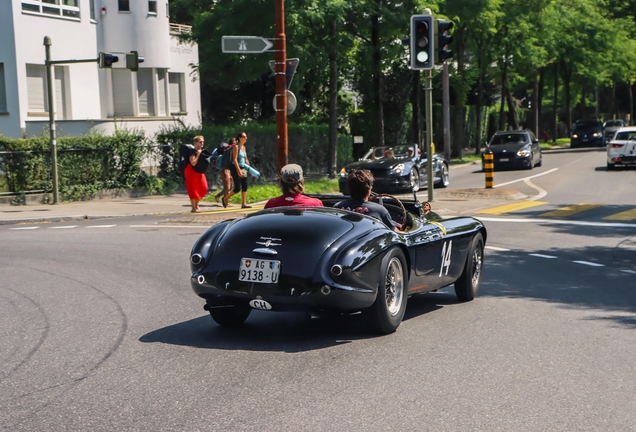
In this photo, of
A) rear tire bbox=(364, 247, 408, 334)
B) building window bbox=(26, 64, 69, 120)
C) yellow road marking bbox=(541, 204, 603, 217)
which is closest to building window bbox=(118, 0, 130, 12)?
building window bbox=(26, 64, 69, 120)

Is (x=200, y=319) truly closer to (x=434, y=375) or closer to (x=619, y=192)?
(x=434, y=375)

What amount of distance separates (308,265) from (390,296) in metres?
1.00

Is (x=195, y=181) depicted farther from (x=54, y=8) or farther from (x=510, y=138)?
(x=510, y=138)

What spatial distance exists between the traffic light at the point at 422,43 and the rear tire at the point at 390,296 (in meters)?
10.7

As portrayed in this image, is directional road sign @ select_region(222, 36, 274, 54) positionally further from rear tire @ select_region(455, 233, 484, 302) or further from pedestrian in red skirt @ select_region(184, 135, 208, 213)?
rear tire @ select_region(455, 233, 484, 302)

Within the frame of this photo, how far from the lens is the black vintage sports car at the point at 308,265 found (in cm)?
703

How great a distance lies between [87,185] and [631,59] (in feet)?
194

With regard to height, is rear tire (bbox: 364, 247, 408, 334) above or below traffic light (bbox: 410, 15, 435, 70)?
below

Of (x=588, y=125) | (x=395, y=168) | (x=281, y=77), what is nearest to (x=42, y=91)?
(x=395, y=168)

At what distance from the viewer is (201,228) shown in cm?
1709

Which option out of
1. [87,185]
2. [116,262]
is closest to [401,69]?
[87,185]

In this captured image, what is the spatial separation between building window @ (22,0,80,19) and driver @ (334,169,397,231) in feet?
81.3

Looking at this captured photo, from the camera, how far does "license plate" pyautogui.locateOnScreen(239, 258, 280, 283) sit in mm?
7094

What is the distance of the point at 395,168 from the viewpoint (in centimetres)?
2552
